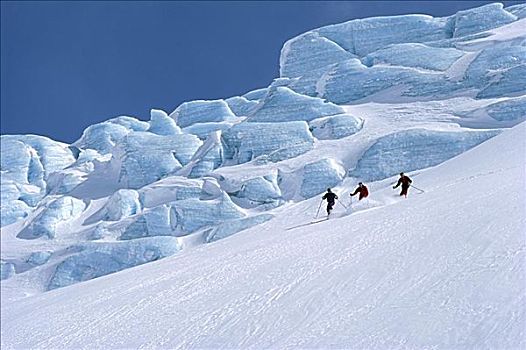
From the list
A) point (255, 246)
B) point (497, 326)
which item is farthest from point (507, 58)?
point (497, 326)

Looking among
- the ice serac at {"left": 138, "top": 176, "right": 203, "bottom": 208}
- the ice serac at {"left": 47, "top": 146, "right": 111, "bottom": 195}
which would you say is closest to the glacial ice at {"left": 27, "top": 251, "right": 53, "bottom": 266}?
the ice serac at {"left": 138, "top": 176, "right": 203, "bottom": 208}

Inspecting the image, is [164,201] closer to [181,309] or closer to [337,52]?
[337,52]

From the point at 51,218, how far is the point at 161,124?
17.9 m

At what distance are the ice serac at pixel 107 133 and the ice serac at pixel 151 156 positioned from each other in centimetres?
1823

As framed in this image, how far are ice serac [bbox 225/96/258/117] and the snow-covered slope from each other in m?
0.22

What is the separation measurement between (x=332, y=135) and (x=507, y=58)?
11.8 m

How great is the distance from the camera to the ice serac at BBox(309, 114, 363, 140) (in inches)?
1535

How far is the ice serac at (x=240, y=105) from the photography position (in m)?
63.6

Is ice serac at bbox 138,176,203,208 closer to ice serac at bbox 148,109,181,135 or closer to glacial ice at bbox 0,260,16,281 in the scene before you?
glacial ice at bbox 0,260,16,281

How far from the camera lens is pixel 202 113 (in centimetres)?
6044

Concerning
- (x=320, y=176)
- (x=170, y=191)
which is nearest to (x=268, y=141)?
(x=170, y=191)

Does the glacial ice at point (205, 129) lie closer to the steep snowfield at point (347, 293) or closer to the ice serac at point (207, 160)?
the ice serac at point (207, 160)

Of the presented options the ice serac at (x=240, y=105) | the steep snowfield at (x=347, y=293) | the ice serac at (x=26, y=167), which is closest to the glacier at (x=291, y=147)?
the ice serac at (x=26, y=167)

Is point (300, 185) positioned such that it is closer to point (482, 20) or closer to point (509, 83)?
point (509, 83)
